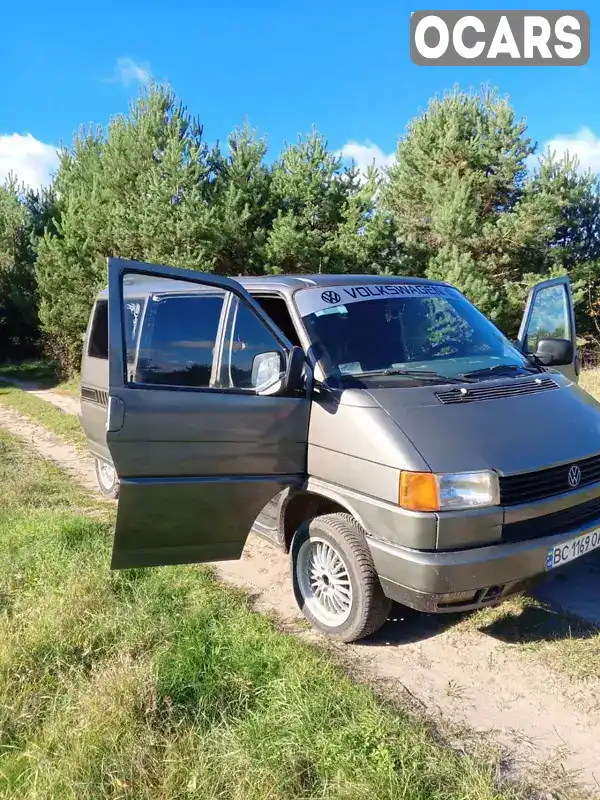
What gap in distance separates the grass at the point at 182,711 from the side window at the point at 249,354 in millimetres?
1423

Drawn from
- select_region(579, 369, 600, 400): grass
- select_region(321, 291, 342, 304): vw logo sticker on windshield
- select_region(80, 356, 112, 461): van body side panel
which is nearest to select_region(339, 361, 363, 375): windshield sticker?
select_region(321, 291, 342, 304): vw logo sticker on windshield

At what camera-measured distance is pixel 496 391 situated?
346 centimetres

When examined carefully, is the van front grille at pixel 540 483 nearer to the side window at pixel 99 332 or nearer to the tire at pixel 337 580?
the tire at pixel 337 580

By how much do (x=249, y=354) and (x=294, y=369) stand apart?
41 cm

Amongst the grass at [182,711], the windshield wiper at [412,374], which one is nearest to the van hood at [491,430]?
the windshield wiper at [412,374]

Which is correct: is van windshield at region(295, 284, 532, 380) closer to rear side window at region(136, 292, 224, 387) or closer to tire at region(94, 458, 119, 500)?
rear side window at region(136, 292, 224, 387)

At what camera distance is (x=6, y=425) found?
38.9 ft

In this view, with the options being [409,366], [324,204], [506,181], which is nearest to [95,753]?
[409,366]

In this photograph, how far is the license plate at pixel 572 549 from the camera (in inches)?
122

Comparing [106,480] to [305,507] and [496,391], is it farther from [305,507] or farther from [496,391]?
[496,391]

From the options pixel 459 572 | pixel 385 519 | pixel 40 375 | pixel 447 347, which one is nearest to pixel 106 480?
pixel 447 347

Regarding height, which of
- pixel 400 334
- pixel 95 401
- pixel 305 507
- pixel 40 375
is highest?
pixel 400 334

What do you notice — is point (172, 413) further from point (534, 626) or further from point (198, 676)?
point (534, 626)

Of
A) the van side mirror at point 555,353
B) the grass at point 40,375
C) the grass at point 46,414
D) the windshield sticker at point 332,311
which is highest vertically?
the windshield sticker at point 332,311
